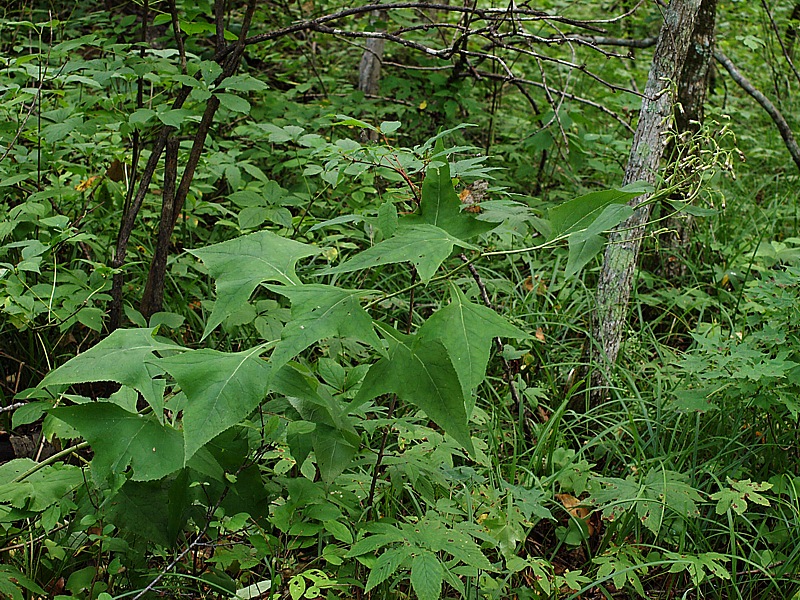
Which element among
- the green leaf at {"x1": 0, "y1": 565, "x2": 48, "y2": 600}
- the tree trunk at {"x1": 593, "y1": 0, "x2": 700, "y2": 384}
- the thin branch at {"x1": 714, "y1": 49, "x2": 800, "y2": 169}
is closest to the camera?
the green leaf at {"x1": 0, "y1": 565, "x2": 48, "y2": 600}

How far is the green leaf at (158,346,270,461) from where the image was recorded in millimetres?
1237

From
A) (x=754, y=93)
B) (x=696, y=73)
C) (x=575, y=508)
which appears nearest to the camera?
(x=575, y=508)

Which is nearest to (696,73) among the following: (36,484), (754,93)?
(754,93)

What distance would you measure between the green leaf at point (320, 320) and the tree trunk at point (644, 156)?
173cm

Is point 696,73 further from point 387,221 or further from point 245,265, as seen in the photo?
point 245,265

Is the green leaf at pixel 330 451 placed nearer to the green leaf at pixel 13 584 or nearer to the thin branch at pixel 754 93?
the green leaf at pixel 13 584

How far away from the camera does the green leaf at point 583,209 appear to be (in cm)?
139

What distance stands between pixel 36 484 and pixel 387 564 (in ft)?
2.85

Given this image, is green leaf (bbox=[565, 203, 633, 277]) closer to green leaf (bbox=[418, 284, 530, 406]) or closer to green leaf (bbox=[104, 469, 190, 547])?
green leaf (bbox=[418, 284, 530, 406])

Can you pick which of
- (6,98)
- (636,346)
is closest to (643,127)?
(636,346)

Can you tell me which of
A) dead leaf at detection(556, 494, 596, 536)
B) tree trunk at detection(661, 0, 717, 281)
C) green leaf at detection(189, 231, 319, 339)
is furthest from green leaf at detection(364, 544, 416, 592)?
tree trunk at detection(661, 0, 717, 281)

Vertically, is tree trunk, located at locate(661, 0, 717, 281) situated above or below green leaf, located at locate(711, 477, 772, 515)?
above

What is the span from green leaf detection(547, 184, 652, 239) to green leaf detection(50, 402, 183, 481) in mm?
886

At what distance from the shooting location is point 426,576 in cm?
155
